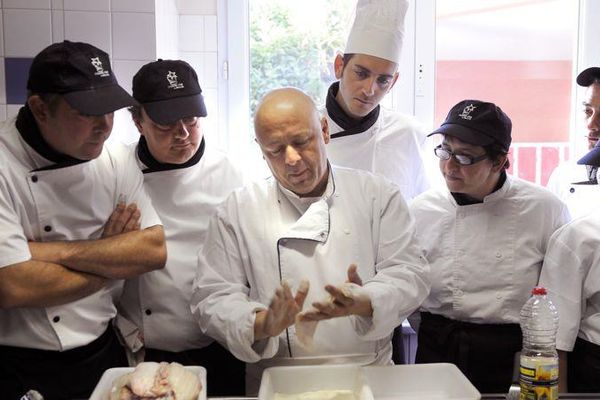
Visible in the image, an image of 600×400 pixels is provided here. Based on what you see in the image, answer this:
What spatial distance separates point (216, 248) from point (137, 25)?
4.52 ft

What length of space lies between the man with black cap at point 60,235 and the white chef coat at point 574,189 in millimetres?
1558

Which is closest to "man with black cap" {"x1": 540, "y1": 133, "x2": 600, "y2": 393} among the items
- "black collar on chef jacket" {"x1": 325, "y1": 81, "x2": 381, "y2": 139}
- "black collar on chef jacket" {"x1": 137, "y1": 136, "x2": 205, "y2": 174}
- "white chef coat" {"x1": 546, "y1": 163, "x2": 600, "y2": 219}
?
"white chef coat" {"x1": 546, "y1": 163, "x2": 600, "y2": 219}

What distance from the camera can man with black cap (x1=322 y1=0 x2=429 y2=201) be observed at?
2.41m

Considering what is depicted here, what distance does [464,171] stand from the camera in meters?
2.07

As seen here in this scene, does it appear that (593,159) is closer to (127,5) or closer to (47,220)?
(47,220)

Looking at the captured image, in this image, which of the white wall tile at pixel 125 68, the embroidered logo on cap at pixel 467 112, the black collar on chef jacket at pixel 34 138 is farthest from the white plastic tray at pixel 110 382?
the white wall tile at pixel 125 68

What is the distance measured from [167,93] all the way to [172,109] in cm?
6

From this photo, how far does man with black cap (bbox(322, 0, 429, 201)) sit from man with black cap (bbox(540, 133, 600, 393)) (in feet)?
2.41

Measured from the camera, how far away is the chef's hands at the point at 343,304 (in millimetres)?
1473

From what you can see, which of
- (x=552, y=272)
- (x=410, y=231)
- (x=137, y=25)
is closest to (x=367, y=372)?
(x=410, y=231)

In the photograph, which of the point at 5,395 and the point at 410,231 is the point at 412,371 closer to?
the point at 410,231

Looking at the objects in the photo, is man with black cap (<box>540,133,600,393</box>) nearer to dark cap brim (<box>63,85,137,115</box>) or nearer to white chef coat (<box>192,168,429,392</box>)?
white chef coat (<box>192,168,429,392</box>)

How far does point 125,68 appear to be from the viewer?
8.93ft

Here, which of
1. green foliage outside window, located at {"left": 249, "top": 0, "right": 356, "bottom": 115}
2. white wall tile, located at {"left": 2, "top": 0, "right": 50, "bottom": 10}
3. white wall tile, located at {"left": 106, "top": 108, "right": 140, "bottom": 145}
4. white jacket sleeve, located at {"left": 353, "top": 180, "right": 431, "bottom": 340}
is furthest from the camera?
green foliage outside window, located at {"left": 249, "top": 0, "right": 356, "bottom": 115}
